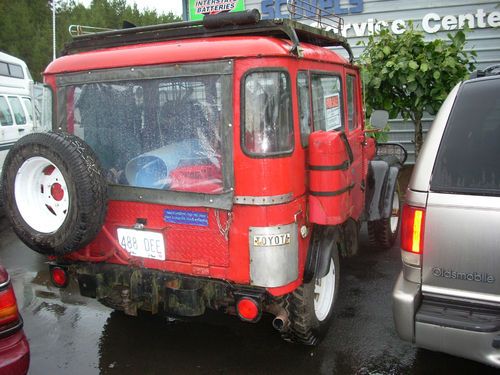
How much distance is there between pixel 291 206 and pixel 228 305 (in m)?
0.84

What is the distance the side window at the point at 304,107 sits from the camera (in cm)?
308

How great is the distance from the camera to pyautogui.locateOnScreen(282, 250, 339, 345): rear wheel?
3.18m

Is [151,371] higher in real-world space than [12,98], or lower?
lower

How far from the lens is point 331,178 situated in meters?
3.05

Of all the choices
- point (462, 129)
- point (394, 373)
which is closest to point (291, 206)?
point (462, 129)

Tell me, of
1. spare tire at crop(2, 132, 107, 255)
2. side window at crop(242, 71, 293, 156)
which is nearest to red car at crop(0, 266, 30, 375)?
spare tire at crop(2, 132, 107, 255)

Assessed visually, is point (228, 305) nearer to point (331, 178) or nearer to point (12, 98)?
point (331, 178)

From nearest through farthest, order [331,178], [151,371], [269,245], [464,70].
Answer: [269,245] → [331,178] → [151,371] → [464,70]

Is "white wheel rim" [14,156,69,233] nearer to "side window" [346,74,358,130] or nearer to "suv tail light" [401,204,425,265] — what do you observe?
"suv tail light" [401,204,425,265]

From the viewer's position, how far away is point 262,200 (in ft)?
9.16

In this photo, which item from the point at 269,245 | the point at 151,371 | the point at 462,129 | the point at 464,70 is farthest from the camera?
the point at 464,70

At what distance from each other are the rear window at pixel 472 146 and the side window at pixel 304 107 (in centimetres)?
95

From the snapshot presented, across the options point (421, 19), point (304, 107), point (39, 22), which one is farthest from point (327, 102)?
point (39, 22)

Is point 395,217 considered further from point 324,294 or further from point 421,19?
point 421,19
